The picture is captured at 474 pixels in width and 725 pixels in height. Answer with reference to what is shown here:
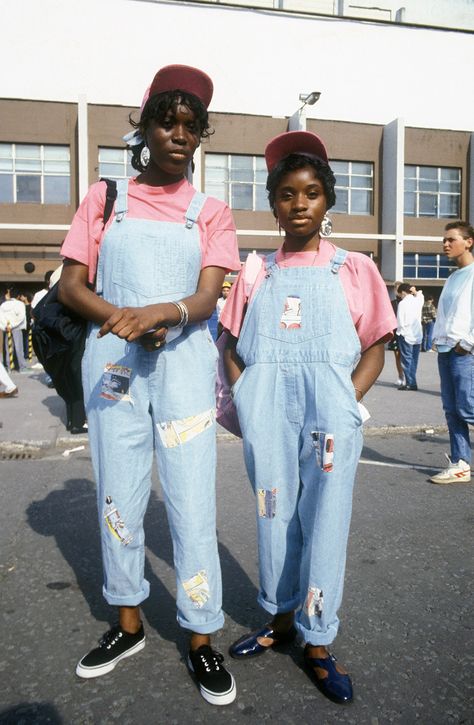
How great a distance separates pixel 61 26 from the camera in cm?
2323

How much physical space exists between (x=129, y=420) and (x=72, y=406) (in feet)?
1.39

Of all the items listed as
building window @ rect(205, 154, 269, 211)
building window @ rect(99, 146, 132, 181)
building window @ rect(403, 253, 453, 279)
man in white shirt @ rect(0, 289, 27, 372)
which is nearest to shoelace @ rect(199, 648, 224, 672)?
man in white shirt @ rect(0, 289, 27, 372)

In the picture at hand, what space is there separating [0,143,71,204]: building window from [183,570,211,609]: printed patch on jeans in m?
23.5

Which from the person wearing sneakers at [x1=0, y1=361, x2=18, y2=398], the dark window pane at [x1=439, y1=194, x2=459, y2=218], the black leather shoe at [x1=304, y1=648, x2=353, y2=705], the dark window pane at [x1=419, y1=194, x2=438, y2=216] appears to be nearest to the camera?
the black leather shoe at [x1=304, y1=648, x2=353, y2=705]

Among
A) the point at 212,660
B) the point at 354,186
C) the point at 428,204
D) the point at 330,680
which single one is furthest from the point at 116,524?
the point at 428,204

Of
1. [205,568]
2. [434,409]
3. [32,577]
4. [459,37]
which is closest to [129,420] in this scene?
[205,568]

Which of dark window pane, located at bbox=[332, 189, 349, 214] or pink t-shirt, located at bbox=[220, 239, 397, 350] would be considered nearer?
pink t-shirt, located at bbox=[220, 239, 397, 350]

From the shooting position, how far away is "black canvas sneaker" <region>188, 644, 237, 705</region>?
209 cm

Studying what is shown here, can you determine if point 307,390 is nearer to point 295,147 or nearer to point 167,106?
point 295,147

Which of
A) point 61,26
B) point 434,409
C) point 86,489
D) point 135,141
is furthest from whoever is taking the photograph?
point 61,26

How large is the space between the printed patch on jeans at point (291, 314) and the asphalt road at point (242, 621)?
130 cm

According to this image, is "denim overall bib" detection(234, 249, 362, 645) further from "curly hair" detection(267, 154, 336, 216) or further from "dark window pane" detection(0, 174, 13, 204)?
"dark window pane" detection(0, 174, 13, 204)

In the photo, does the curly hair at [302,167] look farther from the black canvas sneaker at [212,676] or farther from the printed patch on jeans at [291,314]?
the black canvas sneaker at [212,676]

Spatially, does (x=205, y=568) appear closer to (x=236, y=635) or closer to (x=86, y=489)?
(x=236, y=635)
